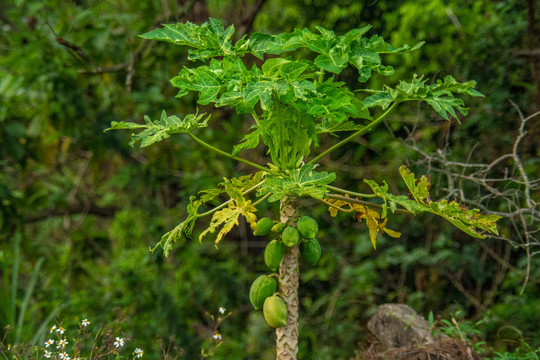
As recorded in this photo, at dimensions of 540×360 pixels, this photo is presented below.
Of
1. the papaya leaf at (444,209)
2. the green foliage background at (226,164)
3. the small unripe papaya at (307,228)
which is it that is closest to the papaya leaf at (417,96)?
the papaya leaf at (444,209)

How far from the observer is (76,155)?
3.42 metres

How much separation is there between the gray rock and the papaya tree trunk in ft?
2.20

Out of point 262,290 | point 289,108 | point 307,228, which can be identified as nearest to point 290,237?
point 307,228

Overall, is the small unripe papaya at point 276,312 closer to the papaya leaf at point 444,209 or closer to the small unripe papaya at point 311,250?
the small unripe papaya at point 311,250

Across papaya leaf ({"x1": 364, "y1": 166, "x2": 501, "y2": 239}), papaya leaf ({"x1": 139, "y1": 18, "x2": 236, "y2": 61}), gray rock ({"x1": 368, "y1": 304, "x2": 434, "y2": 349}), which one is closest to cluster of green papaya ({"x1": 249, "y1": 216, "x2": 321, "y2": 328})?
papaya leaf ({"x1": 364, "y1": 166, "x2": 501, "y2": 239})

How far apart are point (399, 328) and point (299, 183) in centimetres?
96

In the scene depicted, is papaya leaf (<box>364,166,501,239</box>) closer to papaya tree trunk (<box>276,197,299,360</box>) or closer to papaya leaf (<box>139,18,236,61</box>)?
papaya tree trunk (<box>276,197,299,360</box>)

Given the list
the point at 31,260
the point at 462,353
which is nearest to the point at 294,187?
the point at 462,353

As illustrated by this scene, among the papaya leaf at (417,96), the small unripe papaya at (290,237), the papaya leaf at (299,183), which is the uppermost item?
the papaya leaf at (417,96)

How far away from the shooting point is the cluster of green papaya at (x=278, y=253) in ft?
3.59

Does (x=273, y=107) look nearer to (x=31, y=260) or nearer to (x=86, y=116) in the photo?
(x=86, y=116)

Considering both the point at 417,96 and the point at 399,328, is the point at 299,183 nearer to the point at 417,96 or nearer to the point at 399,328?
the point at 417,96

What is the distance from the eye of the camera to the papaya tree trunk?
1.15 m

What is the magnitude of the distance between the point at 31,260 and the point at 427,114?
8.34ft
